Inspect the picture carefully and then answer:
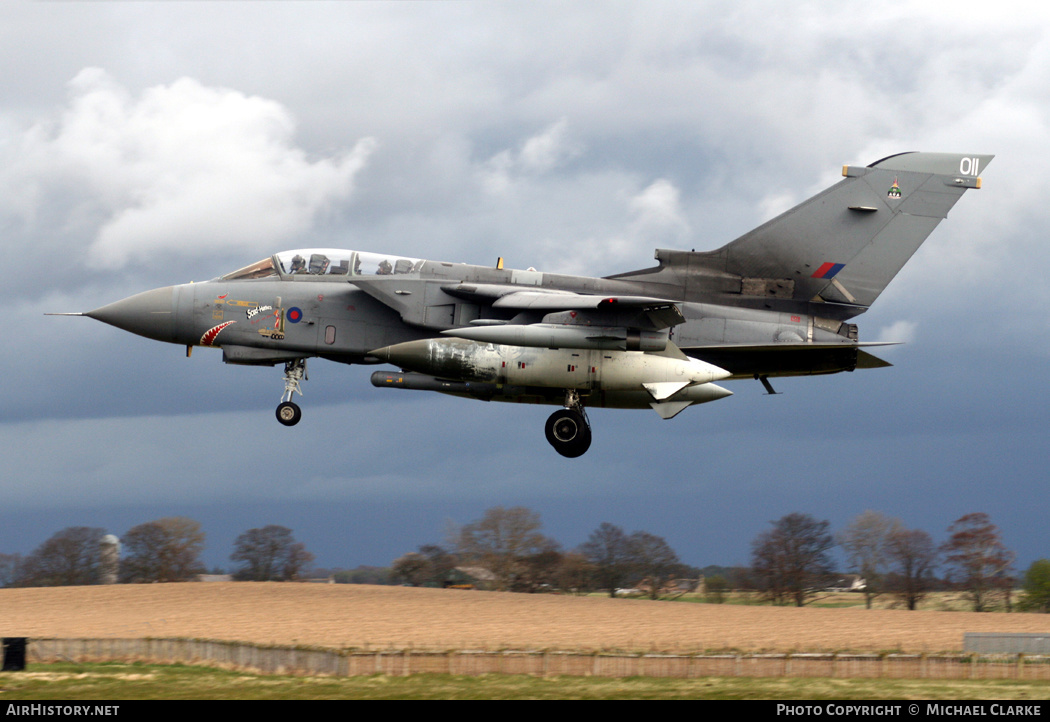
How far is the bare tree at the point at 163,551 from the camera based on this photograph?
4966cm

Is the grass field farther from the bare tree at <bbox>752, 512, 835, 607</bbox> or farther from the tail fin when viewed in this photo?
the bare tree at <bbox>752, 512, 835, 607</bbox>

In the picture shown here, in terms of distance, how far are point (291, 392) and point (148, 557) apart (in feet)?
98.5

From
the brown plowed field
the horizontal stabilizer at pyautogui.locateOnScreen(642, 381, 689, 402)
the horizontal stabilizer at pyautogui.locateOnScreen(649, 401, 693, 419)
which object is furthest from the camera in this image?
the brown plowed field

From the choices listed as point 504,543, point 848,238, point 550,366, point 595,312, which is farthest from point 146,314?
point 504,543

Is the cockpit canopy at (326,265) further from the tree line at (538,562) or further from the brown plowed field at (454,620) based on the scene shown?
the tree line at (538,562)

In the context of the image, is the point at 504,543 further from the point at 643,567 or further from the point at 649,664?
the point at 649,664

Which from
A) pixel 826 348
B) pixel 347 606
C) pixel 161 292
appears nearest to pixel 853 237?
pixel 826 348

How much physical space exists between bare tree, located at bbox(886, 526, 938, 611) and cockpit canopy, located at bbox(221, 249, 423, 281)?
31.2m

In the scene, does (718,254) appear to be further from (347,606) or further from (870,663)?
(347,606)

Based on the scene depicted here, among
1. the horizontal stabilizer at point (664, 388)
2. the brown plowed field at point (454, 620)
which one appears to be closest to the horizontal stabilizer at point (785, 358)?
the horizontal stabilizer at point (664, 388)

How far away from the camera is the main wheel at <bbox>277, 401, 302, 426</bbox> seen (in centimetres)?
2388

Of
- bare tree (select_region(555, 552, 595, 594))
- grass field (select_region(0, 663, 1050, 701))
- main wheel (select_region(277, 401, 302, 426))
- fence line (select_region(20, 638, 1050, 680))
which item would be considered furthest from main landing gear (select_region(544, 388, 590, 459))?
bare tree (select_region(555, 552, 595, 594))

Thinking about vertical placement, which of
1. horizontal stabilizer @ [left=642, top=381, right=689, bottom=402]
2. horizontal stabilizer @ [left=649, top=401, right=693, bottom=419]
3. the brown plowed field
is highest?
horizontal stabilizer @ [left=642, top=381, right=689, bottom=402]
